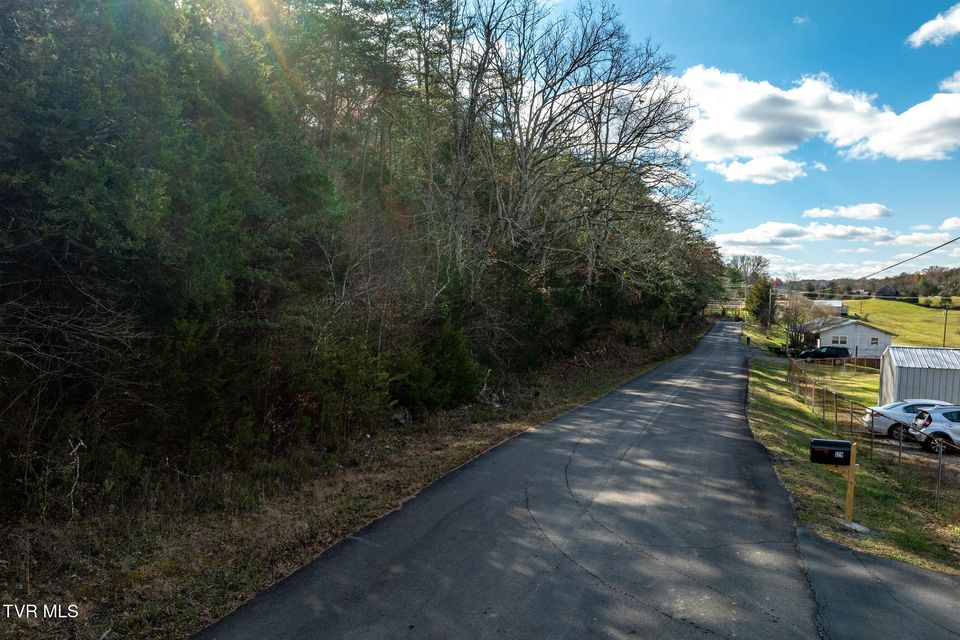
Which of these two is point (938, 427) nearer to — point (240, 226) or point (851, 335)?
point (240, 226)

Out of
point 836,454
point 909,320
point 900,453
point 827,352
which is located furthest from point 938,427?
point 909,320

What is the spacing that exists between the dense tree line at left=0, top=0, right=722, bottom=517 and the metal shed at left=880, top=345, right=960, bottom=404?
1384 cm

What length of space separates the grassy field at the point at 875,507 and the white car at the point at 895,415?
499cm

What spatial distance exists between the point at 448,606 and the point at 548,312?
17.8 meters

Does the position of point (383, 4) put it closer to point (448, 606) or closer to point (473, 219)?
point (473, 219)

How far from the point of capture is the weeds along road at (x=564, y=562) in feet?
15.0

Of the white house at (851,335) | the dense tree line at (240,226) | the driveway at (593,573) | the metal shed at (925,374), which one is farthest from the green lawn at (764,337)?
the driveway at (593,573)

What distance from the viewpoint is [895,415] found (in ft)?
59.4

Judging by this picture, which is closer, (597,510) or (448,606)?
(448,606)

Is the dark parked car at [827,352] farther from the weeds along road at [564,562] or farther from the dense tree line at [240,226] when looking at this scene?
the weeds along road at [564,562]

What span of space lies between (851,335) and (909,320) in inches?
1617

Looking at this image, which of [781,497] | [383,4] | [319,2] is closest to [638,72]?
[383,4]

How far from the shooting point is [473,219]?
18922 millimetres

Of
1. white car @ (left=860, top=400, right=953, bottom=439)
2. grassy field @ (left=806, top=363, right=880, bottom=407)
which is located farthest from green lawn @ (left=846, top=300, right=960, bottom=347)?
white car @ (left=860, top=400, right=953, bottom=439)
